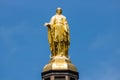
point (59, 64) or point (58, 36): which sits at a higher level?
point (58, 36)

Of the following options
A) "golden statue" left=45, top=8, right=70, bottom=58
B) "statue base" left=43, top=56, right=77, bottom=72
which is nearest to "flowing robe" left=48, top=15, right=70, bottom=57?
"golden statue" left=45, top=8, right=70, bottom=58

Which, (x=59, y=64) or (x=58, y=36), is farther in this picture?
(x=58, y=36)

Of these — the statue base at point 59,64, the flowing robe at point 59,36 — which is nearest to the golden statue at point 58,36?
the flowing robe at point 59,36

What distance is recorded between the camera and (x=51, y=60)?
2694 inches

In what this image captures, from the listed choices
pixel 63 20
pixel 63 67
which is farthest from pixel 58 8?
pixel 63 67

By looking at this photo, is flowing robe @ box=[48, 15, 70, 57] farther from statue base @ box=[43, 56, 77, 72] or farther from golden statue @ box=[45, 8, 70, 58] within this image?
statue base @ box=[43, 56, 77, 72]

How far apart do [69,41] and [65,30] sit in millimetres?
892

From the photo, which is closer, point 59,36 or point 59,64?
point 59,64

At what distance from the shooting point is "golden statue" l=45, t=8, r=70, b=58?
6919cm

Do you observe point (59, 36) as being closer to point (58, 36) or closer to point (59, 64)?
point (58, 36)

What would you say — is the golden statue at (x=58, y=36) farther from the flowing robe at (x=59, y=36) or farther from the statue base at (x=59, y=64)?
the statue base at (x=59, y=64)

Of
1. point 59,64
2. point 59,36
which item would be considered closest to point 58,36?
point 59,36

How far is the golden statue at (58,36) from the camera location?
6919 cm

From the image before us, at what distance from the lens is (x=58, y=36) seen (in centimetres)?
6950
